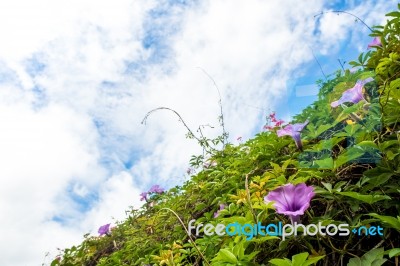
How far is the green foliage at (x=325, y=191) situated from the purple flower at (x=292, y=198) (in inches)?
2.2

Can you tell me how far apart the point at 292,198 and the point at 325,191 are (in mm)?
109

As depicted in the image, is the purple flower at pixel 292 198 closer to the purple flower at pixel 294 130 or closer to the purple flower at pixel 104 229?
the purple flower at pixel 294 130

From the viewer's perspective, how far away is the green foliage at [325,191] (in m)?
1.19

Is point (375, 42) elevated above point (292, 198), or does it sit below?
above

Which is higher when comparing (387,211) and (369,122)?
(369,122)

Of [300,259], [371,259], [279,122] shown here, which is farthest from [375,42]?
[300,259]

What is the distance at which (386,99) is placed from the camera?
1492mm

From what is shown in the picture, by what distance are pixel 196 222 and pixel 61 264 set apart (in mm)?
1951

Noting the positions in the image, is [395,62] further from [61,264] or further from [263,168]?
[61,264]

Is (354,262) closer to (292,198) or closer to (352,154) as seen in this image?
(292,198)

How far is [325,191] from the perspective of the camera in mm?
1246

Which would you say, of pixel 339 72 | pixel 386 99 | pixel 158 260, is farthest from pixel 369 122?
pixel 339 72

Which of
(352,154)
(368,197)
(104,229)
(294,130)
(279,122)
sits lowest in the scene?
(368,197)

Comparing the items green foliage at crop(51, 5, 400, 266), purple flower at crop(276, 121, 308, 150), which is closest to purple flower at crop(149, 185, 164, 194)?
green foliage at crop(51, 5, 400, 266)
